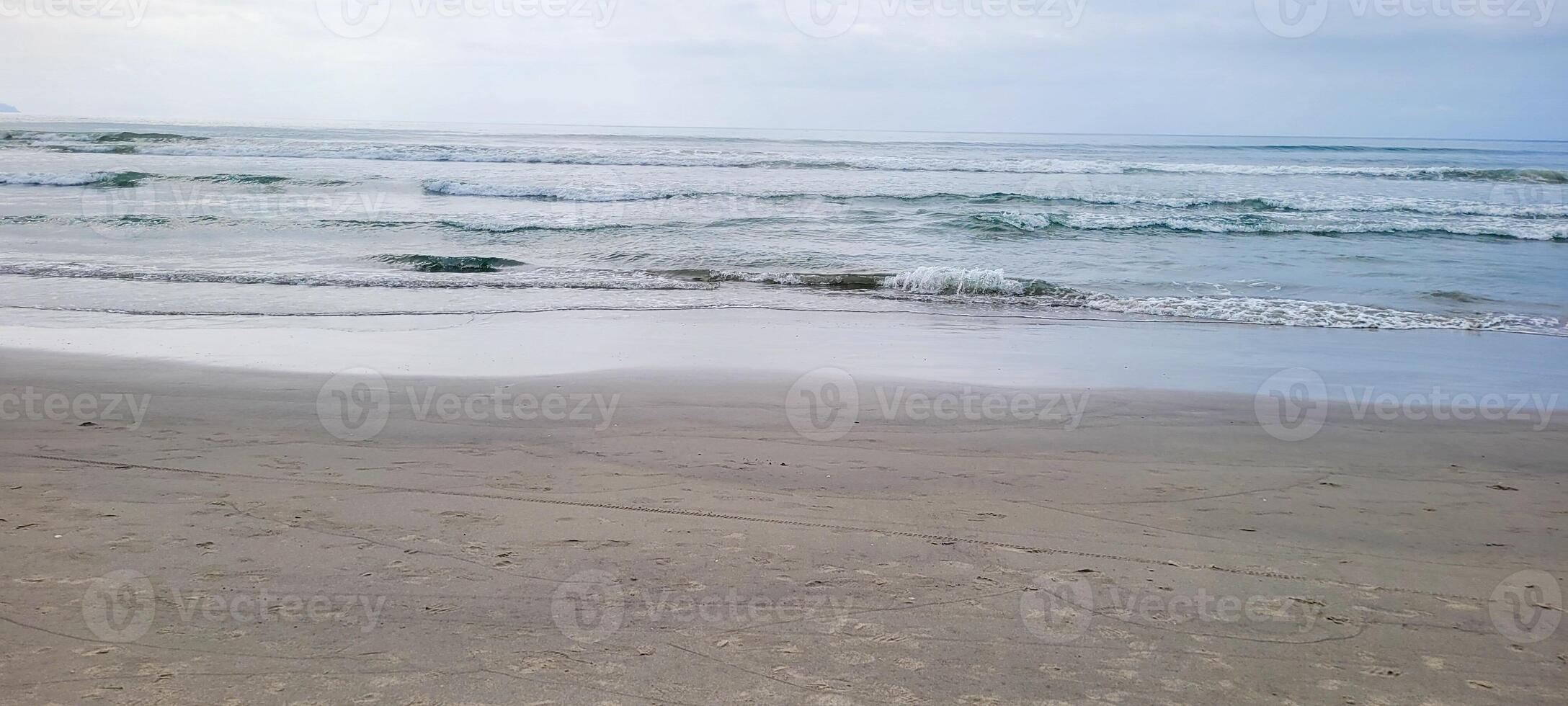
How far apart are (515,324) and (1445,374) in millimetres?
8731

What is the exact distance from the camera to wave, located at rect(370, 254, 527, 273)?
13.6 meters

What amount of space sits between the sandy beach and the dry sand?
19 millimetres

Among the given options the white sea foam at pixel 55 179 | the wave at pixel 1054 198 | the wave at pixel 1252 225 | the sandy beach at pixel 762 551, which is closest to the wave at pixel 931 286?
the sandy beach at pixel 762 551

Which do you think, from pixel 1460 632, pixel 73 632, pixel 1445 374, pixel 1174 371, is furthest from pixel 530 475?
pixel 1445 374

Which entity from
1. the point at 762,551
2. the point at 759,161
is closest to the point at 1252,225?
the point at 762,551

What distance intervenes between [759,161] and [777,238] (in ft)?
62.9

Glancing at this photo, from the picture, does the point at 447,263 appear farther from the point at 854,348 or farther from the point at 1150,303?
the point at 1150,303

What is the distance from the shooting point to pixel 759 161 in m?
35.5

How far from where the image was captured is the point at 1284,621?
3309 mm

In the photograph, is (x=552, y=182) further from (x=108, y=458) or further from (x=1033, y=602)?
(x=1033, y=602)

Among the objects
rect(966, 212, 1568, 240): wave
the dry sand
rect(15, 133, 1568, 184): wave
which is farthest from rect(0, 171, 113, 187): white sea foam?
the dry sand

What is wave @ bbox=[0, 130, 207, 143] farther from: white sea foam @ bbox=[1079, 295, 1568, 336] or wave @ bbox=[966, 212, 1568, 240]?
white sea foam @ bbox=[1079, 295, 1568, 336]

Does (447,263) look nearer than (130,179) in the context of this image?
Yes

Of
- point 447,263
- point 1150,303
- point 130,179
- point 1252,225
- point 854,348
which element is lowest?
point 854,348
